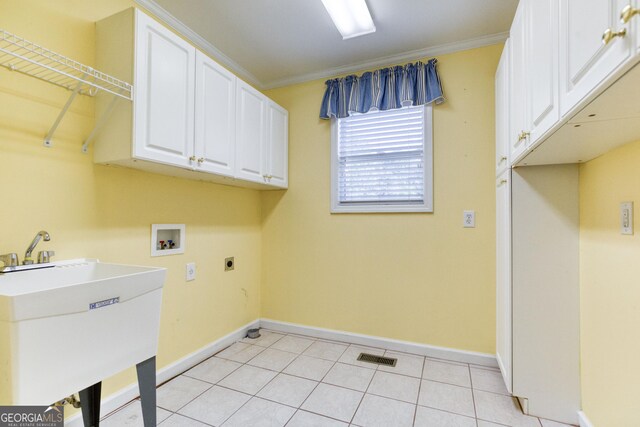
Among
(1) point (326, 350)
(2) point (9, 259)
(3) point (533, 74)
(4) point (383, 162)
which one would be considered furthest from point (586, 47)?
(1) point (326, 350)

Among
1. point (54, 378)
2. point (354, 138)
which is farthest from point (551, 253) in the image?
point (54, 378)

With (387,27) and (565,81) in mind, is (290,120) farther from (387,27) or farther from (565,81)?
(565,81)

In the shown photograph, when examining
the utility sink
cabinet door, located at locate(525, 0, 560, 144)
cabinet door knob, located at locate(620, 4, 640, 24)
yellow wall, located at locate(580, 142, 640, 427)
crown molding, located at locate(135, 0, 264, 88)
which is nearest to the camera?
cabinet door knob, located at locate(620, 4, 640, 24)

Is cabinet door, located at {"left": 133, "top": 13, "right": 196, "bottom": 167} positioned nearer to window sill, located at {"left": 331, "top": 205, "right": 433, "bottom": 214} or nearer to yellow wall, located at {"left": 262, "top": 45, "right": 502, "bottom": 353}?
yellow wall, located at {"left": 262, "top": 45, "right": 502, "bottom": 353}

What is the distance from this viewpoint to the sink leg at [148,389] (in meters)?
1.31

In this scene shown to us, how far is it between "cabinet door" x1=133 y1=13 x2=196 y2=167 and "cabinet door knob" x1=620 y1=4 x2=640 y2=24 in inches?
72.3

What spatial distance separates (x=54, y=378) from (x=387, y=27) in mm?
2652

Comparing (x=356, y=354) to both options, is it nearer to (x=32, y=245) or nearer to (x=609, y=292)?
(x=609, y=292)

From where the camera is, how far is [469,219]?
2.39 metres

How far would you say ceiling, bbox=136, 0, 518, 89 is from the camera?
201 cm

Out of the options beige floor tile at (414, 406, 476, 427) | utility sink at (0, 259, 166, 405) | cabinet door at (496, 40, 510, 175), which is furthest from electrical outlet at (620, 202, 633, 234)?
utility sink at (0, 259, 166, 405)

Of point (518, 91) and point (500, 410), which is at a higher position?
point (518, 91)

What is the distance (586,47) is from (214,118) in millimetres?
1924

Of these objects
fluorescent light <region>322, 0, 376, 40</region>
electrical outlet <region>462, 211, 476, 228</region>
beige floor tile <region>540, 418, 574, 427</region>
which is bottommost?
beige floor tile <region>540, 418, 574, 427</region>
